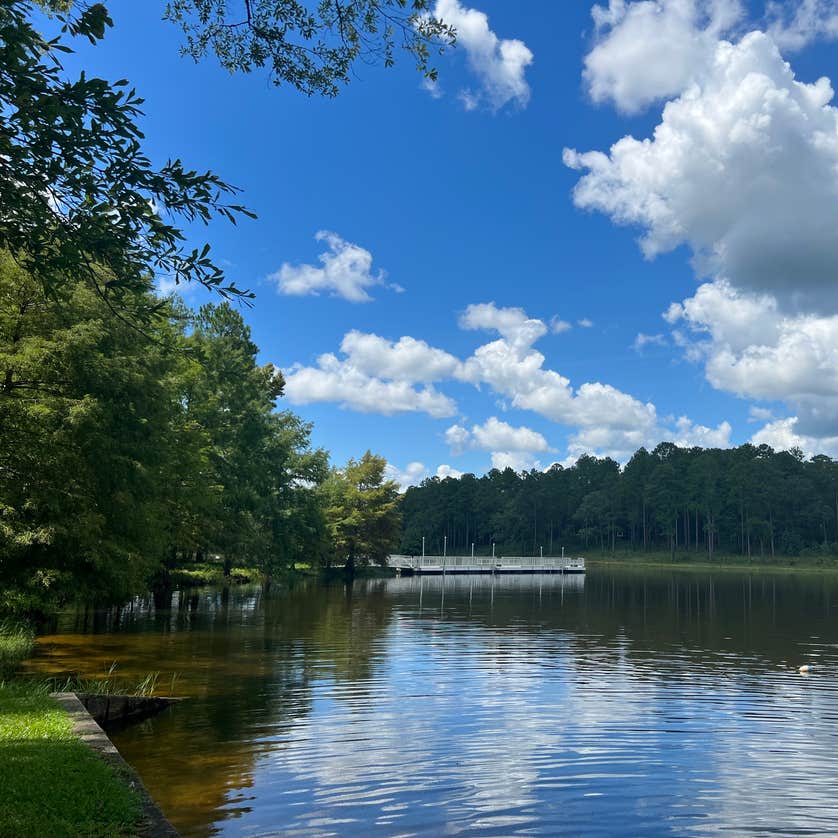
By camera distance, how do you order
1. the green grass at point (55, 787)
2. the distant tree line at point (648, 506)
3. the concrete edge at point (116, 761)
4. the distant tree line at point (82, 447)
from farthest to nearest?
the distant tree line at point (648, 506), the distant tree line at point (82, 447), the concrete edge at point (116, 761), the green grass at point (55, 787)

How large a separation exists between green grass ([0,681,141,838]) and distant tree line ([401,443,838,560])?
5056 inches

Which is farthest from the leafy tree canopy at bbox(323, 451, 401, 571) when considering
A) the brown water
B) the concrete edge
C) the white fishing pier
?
the concrete edge

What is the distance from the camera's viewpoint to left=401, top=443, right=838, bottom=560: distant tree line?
129 meters

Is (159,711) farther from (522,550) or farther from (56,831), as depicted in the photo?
(522,550)

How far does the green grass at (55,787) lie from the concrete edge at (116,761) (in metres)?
0.13

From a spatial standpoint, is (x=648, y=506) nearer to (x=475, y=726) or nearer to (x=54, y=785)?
(x=475, y=726)

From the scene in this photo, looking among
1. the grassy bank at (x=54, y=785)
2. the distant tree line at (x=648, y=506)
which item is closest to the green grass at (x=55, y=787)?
the grassy bank at (x=54, y=785)

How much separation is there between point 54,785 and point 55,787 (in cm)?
8

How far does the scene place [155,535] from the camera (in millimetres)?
24453

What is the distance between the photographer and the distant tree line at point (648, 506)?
128750 millimetres

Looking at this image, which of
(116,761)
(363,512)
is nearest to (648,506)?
(363,512)

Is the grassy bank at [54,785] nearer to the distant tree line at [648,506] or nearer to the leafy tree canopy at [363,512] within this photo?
the leafy tree canopy at [363,512]

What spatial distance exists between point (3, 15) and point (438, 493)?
161216 mm

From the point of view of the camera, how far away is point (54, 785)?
27.0ft
